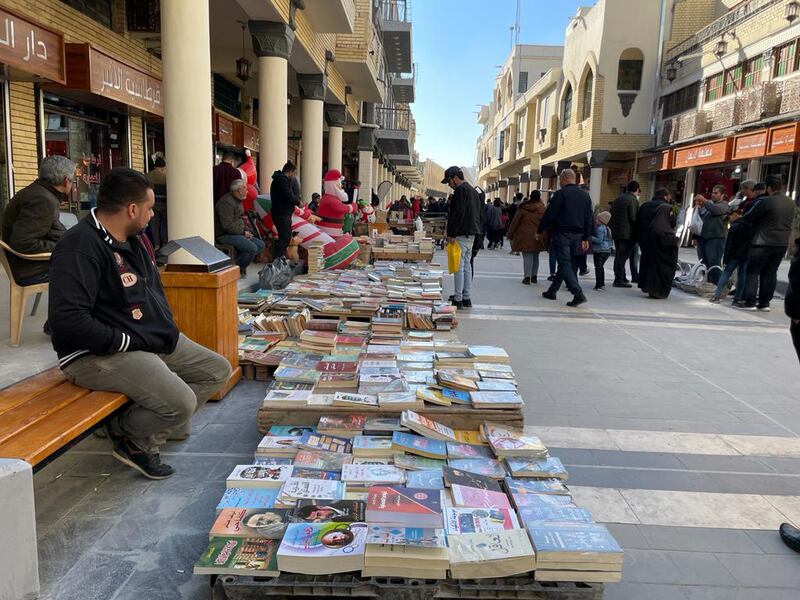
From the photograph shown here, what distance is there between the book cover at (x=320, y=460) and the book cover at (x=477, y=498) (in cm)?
57

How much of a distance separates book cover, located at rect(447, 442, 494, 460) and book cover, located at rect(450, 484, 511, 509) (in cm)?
40

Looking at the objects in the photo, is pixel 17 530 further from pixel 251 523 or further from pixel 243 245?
pixel 243 245

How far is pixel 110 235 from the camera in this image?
2943 mm

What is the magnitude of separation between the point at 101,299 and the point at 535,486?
2251mm

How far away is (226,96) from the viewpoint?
16.2 m

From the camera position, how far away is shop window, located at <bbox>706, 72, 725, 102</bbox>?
21875 mm

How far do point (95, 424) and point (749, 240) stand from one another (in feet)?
29.7

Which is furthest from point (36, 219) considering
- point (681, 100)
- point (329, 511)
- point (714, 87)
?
point (681, 100)

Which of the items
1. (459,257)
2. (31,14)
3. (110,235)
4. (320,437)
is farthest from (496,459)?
(31,14)

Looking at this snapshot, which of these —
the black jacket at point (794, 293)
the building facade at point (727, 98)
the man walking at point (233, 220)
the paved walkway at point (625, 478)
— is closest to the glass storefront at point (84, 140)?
the man walking at point (233, 220)

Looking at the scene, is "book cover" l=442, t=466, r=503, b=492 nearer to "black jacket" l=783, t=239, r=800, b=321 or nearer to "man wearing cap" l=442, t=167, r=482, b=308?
"black jacket" l=783, t=239, r=800, b=321

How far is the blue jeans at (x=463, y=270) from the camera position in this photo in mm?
8023

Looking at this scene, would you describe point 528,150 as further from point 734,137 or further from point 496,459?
point 496,459

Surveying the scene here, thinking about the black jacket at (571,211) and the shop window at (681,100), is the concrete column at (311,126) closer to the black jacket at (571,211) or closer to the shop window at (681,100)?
the black jacket at (571,211)
